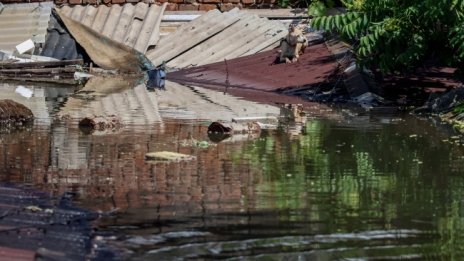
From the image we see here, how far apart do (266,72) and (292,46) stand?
2.80 ft

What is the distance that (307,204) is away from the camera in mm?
8945

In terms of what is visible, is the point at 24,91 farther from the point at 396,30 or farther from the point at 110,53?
the point at 396,30

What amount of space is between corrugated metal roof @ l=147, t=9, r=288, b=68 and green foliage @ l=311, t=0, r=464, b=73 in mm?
9057

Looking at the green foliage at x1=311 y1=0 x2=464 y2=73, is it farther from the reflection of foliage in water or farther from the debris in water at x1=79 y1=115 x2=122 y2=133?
the debris in water at x1=79 y1=115 x2=122 y2=133

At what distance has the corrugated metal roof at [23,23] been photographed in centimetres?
2897

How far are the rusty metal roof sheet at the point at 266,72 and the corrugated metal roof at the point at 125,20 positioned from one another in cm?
230

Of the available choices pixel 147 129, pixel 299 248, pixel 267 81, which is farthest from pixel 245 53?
pixel 299 248

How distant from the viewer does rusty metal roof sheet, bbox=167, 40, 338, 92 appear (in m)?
22.2

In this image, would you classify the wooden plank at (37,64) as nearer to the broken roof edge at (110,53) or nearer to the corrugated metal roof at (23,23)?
the broken roof edge at (110,53)

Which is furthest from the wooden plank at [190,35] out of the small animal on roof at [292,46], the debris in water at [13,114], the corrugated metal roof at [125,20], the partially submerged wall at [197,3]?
the debris in water at [13,114]

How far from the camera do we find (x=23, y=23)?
29578 millimetres

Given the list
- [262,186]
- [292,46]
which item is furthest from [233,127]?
[292,46]

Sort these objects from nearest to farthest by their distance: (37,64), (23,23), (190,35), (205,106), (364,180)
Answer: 1. (364,180)
2. (205,106)
3. (37,64)
4. (190,35)
5. (23,23)

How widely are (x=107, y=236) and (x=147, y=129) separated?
7.32 metres
